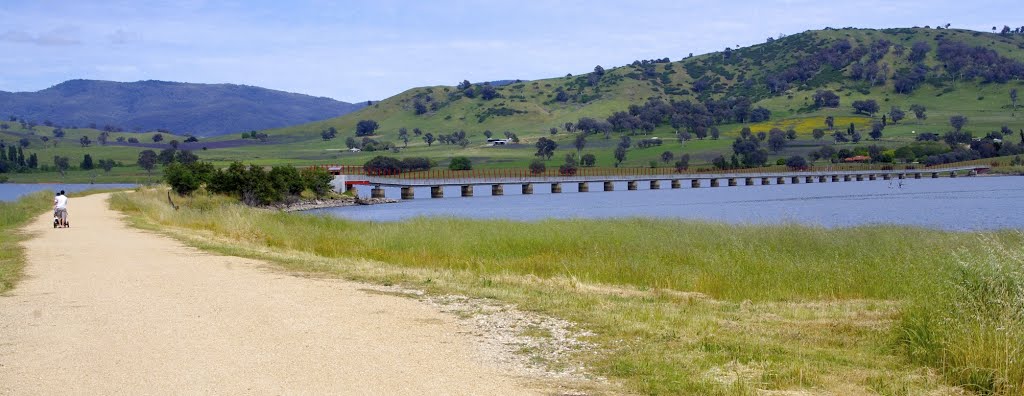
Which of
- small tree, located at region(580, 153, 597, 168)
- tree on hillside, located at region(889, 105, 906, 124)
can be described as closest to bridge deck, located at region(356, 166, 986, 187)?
small tree, located at region(580, 153, 597, 168)

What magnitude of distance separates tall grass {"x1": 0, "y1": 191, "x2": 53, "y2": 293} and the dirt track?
0.45 metres

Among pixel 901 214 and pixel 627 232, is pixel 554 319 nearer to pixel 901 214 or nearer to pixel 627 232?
pixel 627 232

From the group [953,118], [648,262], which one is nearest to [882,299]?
[648,262]

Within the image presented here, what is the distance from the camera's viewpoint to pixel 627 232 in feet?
93.5

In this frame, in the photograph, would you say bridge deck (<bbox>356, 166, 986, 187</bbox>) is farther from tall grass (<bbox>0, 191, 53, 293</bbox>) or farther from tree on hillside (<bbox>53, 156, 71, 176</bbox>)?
tree on hillside (<bbox>53, 156, 71, 176</bbox>)

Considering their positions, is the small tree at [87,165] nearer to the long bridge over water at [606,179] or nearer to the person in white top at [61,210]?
the long bridge over water at [606,179]

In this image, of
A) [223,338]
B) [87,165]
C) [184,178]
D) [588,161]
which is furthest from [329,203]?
[87,165]

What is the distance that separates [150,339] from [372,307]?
11.5 feet

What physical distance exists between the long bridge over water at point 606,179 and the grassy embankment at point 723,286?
252ft

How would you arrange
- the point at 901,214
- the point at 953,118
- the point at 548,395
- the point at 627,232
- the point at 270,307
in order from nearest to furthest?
the point at 548,395 → the point at 270,307 → the point at 627,232 → the point at 901,214 → the point at 953,118

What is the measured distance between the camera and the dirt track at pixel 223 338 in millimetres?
9633

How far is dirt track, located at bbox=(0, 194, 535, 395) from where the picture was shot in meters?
9.63

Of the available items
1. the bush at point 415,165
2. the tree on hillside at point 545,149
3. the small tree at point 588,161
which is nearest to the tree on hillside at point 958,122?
the small tree at point 588,161

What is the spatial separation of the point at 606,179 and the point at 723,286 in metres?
105
